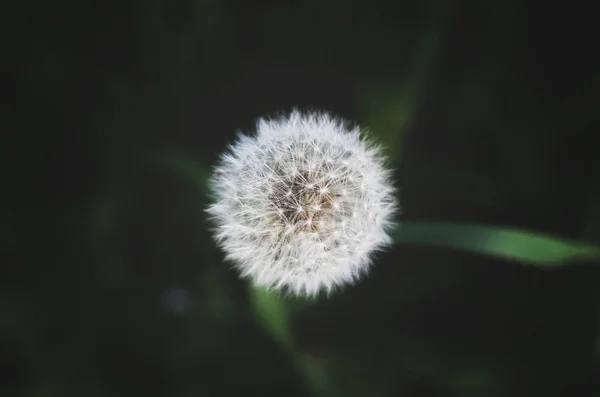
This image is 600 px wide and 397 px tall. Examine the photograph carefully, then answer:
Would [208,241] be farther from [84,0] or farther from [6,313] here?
[84,0]

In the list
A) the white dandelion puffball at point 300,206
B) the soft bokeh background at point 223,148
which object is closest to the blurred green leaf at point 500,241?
the white dandelion puffball at point 300,206

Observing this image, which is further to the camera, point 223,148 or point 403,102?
point 223,148

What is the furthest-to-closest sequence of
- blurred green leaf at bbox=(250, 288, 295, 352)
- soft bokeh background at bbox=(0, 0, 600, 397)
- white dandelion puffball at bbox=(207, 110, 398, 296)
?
soft bokeh background at bbox=(0, 0, 600, 397) < blurred green leaf at bbox=(250, 288, 295, 352) < white dandelion puffball at bbox=(207, 110, 398, 296)

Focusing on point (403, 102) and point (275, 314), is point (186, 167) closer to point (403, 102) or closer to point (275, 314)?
point (275, 314)

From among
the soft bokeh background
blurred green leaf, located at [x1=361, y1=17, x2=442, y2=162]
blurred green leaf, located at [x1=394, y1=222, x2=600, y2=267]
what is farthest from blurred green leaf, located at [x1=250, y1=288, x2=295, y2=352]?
blurred green leaf, located at [x1=361, y1=17, x2=442, y2=162]

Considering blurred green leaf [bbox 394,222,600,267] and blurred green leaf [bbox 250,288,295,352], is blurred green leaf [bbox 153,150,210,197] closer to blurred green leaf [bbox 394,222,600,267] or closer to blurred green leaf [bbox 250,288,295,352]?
Result: blurred green leaf [bbox 250,288,295,352]

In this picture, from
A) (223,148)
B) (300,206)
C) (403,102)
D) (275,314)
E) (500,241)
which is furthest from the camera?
(223,148)

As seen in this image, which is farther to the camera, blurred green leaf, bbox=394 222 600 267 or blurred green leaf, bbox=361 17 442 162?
Result: blurred green leaf, bbox=361 17 442 162

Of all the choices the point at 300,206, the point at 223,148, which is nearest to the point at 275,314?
the point at 300,206
